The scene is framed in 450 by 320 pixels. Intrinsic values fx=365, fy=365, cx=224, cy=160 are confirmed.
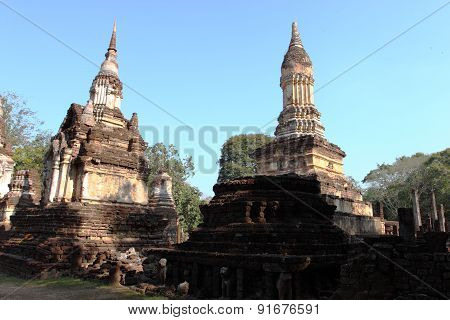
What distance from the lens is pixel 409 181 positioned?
44.2m

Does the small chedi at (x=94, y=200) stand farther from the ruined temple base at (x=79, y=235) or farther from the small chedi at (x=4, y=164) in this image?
the small chedi at (x=4, y=164)

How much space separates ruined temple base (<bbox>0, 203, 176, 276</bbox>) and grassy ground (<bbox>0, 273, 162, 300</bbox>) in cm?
99

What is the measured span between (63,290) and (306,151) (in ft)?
46.7

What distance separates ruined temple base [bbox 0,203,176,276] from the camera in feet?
44.3

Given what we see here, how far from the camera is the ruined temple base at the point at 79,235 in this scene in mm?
13500

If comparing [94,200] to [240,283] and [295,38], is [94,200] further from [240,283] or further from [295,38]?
[295,38]

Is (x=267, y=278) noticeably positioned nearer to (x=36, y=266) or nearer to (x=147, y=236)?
(x=36, y=266)

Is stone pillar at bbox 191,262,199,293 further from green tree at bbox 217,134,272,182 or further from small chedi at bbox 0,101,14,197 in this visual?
green tree at bbox 217,134,272,182

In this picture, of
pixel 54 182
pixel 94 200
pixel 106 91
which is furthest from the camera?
pixel 106 91

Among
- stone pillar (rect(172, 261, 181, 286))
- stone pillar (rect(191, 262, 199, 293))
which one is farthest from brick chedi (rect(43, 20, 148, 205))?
stone pillar (rect(191, 262, 199, 293))

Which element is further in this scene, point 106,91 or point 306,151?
point 106,91

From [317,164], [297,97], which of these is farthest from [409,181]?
[317,164]

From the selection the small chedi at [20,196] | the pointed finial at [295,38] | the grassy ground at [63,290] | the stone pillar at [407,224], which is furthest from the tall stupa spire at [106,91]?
the stone pillar at [407,224]

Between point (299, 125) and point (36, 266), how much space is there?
1550cm
